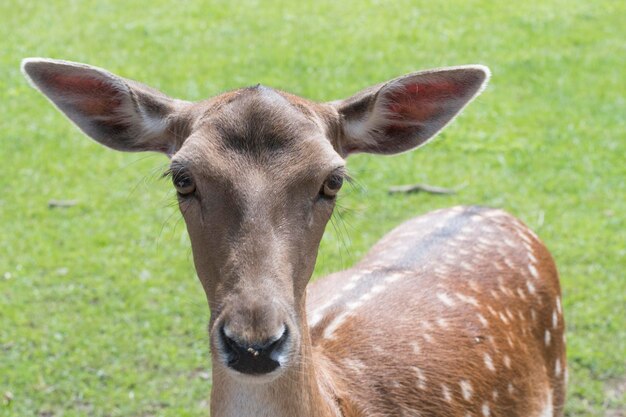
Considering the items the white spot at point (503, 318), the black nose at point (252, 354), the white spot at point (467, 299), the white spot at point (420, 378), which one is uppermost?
the black nose at point (252, 354)

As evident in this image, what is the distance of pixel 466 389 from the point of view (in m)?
3.88

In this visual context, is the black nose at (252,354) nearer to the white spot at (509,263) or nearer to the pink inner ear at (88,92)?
the pink inner ear at (88,92)

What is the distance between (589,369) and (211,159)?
11.0 ft

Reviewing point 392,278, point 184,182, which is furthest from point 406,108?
point 184,182

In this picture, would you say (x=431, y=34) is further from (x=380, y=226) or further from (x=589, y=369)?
(x=589, y=369)

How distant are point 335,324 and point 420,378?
0.41 m

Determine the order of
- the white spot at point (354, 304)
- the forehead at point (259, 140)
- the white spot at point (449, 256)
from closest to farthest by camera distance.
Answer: the forehead at point (259, 140), the white spot at point (354, 304), the white spot at point (449, 256)

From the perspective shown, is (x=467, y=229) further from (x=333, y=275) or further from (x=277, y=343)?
(x=277, y=343)

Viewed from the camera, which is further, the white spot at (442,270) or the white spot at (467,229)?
the white spot at (467,229)

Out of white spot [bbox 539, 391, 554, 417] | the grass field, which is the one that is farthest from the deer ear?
white spot [bbox 539, 391, 554, 417]

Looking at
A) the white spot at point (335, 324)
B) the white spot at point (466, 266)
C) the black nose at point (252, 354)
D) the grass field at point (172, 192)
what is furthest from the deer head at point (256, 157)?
the white spot at point (466, 266)

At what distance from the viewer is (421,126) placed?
3.70m

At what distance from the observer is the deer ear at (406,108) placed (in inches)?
138

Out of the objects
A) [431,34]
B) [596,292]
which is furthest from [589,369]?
[431,34]
